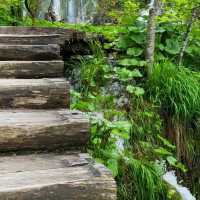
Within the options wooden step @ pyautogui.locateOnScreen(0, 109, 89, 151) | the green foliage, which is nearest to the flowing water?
the green foliage

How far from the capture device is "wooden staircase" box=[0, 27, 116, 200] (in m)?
1.51

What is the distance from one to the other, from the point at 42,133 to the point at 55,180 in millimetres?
378

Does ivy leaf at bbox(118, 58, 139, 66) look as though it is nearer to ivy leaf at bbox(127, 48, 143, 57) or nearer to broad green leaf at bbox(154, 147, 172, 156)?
ivy leaf at bbox(127, 48, 143, 57)

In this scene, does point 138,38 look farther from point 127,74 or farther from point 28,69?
point 28,69

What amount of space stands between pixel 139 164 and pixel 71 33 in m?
1.51

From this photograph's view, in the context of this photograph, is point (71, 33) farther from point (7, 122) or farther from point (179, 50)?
point (7, 122)

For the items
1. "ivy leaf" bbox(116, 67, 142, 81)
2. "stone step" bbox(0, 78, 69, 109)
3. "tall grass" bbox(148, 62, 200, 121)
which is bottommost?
"tall grass" bbox(148, 62, 200, 121)

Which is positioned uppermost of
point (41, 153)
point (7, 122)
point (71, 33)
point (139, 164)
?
point (71, 33)

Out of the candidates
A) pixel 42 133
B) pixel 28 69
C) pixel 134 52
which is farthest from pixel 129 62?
pixel 42 133

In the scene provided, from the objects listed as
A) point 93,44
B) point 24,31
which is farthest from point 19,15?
point 24,31

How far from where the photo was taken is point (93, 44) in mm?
4355

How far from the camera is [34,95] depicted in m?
2.19

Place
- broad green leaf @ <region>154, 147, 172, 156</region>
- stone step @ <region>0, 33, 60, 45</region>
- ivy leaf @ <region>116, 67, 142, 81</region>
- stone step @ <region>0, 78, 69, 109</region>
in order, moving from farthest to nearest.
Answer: ivy leaf @ <region>116, 67, 142, 81</region>
broad green leaf @ <region>154, 147, 172, 156</region>
stone step @ <region>0, 33, 60, 45</region>
stone step @ <region>0, 78, 69, 109</region>

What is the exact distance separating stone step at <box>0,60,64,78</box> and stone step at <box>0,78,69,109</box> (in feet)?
0.87
